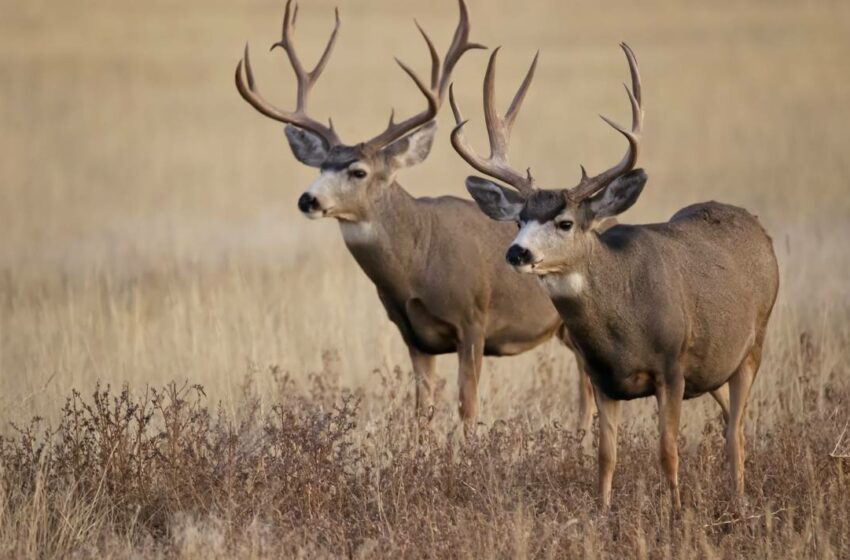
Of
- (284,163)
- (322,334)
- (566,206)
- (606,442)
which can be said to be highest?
(284,163)

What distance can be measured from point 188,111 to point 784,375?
21.7 m

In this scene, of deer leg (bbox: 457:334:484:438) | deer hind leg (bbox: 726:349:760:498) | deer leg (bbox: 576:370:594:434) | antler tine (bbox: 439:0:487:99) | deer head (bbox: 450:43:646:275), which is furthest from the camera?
deer leg (bbox: 576:370:594:434)

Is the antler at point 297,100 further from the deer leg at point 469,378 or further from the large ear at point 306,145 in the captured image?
the deer leg at point 469,378

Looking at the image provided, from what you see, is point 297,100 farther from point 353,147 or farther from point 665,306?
point 665,306

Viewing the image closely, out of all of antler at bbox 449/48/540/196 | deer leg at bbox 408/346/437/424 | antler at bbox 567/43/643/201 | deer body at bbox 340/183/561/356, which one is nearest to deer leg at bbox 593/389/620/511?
antler at bbox 567/43/643/201

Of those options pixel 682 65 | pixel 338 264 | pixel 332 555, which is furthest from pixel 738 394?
pixel 682 65

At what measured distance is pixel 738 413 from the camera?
31.5 ft

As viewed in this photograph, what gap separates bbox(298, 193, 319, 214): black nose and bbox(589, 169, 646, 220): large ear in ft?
8.01

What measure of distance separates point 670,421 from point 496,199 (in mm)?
1686

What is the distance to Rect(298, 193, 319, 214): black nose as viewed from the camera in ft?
34.7

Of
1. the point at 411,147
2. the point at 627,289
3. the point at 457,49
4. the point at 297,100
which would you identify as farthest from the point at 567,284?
the point at 297,100

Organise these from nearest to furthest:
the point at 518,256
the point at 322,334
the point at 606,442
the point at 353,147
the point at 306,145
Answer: the point at 518,256, the point at 606,442, the point at 353,147, the point at 306,145, the point at 322,334

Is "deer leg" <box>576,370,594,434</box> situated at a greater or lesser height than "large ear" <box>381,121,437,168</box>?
lesser

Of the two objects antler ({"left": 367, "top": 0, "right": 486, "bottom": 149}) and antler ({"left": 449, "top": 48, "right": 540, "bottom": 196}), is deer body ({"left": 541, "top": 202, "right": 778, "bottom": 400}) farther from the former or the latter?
antler ({"left": 367, "top": 0, "right": 486, "bottom": 149})
